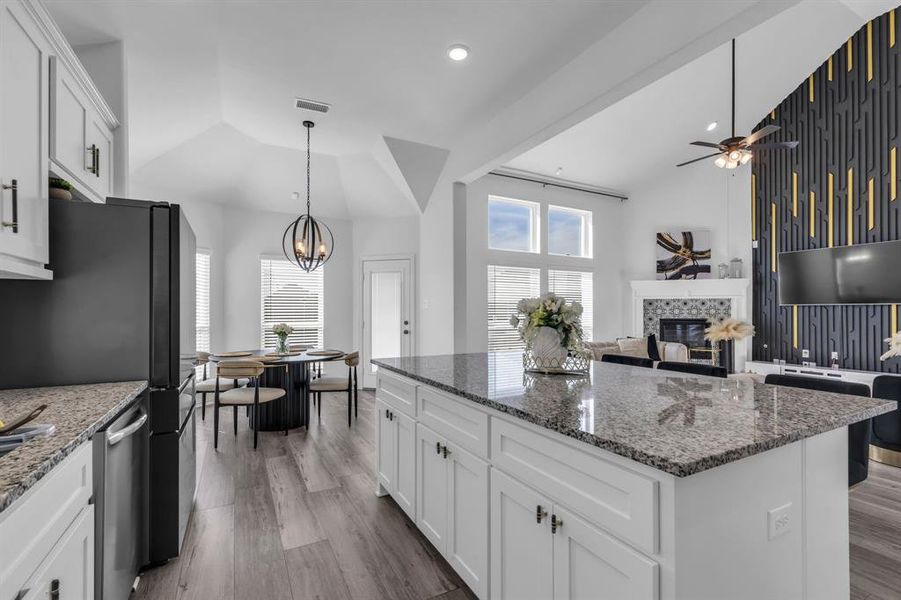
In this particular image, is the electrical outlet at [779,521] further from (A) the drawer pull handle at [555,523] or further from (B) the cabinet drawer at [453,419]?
(B) the cabinet drawer at [453,419]

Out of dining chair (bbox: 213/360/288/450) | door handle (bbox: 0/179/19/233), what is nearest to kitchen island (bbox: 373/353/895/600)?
door handle (bbox: 0/179/19/233)

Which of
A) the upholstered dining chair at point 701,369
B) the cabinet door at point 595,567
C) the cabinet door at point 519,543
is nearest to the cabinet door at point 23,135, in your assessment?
the cabinet door at point 519,543

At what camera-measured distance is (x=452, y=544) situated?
1.92 metres

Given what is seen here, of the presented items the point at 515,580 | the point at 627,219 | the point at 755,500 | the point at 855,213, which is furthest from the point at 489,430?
the point at 627,219

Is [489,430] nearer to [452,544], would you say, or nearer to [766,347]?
[452,544]

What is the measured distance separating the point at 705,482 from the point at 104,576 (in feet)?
6.37

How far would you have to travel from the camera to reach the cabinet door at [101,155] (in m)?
2.29

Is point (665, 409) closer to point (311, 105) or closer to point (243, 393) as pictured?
point (243, 393)

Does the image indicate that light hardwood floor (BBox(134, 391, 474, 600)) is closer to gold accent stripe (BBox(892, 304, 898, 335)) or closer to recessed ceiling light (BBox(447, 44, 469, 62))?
recessed ceiling light (BBox(447, 44, 469, 62))

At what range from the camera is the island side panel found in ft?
3.29

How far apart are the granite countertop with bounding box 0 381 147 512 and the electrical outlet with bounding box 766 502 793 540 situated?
70.5 inches

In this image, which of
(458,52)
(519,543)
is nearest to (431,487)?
(519,543)

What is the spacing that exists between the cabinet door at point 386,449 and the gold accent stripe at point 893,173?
6.38 metres

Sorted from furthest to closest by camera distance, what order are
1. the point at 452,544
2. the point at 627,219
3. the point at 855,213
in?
the point at 627,219 < the point at 855,213 < the point at 452,544
